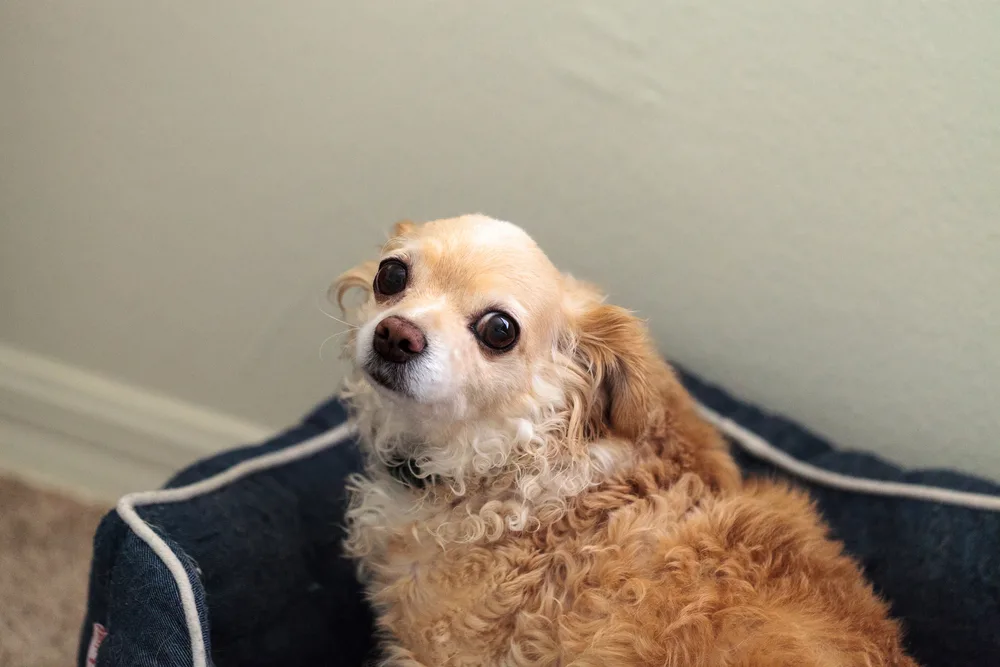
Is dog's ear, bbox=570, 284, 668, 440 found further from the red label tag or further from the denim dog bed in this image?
the red label tag

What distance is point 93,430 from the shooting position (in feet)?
5.88

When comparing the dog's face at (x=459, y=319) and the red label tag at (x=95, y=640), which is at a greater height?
the dog's face at (x=459, y=319)

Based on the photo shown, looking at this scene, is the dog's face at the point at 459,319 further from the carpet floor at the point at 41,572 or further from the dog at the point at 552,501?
the carpet floor at the point at 41,572

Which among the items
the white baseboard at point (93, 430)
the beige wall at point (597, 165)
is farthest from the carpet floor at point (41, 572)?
the beige wall at point (597, 165)

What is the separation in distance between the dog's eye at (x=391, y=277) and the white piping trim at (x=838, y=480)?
0.69m

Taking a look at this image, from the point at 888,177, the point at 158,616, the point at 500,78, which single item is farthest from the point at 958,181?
the point at 158,616

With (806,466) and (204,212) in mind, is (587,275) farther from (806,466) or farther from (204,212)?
(204,212)

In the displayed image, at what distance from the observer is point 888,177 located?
1.32m

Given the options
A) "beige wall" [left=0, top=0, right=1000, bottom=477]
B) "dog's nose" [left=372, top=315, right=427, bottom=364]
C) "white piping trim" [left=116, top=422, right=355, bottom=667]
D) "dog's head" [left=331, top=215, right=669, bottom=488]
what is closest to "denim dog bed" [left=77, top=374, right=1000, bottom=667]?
"white piping trim" [left=116, top=422, right=355, bottom=667]

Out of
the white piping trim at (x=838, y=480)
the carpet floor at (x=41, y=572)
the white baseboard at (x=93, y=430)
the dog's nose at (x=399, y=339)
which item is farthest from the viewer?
the white baseboard at (x=93, y=430)

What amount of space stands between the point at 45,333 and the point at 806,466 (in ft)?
5.56

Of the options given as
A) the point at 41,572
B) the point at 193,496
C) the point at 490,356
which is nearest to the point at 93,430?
the point at 41,572

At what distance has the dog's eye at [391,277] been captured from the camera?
1.01 metres

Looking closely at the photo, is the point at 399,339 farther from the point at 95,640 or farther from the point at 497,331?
the point at 95,640
